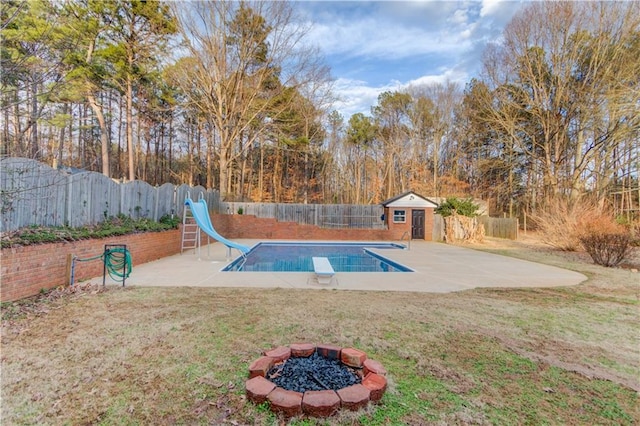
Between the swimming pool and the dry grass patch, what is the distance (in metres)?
3.44

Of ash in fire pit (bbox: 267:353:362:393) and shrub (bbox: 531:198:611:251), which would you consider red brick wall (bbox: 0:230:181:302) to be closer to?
ash in fire pit (bbox: 267:353:362:393)

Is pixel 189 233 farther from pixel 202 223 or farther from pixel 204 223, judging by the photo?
pixel 202 223

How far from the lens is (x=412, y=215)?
55.1 ft

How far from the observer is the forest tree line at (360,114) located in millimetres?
15109

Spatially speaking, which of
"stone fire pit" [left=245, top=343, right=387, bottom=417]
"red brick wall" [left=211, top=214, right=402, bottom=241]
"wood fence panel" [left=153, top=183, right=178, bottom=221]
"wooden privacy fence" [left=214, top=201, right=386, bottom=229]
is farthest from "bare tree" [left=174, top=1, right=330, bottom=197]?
"stone fire pit" [left=245, top=343, right=387, bottom=417]

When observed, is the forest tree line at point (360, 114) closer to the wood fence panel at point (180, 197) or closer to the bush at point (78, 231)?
the bush at point (78, 231)

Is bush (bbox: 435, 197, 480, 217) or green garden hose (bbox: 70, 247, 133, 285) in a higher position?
bush (bbox: 435, 197, 480, 217)

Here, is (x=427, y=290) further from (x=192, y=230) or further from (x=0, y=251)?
(x=192, y=230)

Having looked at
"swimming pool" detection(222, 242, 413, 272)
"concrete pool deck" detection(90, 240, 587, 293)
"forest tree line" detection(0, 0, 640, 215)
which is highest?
"forest tree line" detection(0, 0, 640, 215)

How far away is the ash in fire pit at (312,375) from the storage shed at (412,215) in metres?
14.8

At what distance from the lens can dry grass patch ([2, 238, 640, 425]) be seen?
2010 mm

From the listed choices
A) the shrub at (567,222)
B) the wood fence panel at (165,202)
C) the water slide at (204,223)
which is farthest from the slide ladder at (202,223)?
the shrub at (567,222)

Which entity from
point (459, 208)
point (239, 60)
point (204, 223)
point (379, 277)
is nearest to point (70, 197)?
point (204, 223)

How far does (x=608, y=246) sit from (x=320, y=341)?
958 centimetres
